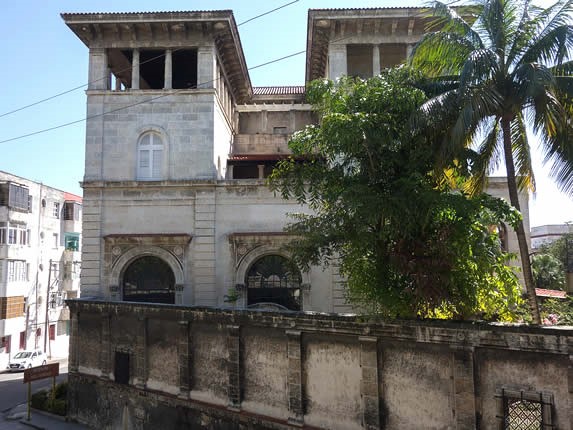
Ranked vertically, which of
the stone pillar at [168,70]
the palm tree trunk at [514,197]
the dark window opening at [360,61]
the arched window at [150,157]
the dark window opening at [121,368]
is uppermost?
the dark window opening at [360,61]

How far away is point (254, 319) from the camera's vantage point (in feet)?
43.8

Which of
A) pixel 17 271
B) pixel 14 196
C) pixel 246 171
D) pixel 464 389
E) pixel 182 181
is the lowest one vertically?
pixel 464 389

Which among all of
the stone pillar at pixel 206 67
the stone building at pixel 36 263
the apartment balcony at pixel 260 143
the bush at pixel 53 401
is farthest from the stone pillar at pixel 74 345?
the stone building at pixel 36 263

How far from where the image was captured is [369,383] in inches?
435

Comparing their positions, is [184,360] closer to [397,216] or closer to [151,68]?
[397,216]

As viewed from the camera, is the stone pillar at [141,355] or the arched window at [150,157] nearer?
the stone pillar at [141,355]

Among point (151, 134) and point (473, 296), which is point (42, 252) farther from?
point (473, 296)

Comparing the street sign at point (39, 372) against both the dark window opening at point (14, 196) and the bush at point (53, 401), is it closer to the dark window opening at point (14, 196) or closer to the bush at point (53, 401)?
the bush at point (53, 401)

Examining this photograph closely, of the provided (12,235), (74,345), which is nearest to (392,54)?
(74,345)

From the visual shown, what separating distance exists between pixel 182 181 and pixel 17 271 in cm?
2308

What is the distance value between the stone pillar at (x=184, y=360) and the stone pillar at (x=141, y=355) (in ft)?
6.61

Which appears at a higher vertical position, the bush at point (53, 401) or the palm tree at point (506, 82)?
the palm tree at point (506, 82)

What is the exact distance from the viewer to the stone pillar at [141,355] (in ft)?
54.6

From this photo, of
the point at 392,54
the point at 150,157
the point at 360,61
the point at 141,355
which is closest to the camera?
the point at 141,355
